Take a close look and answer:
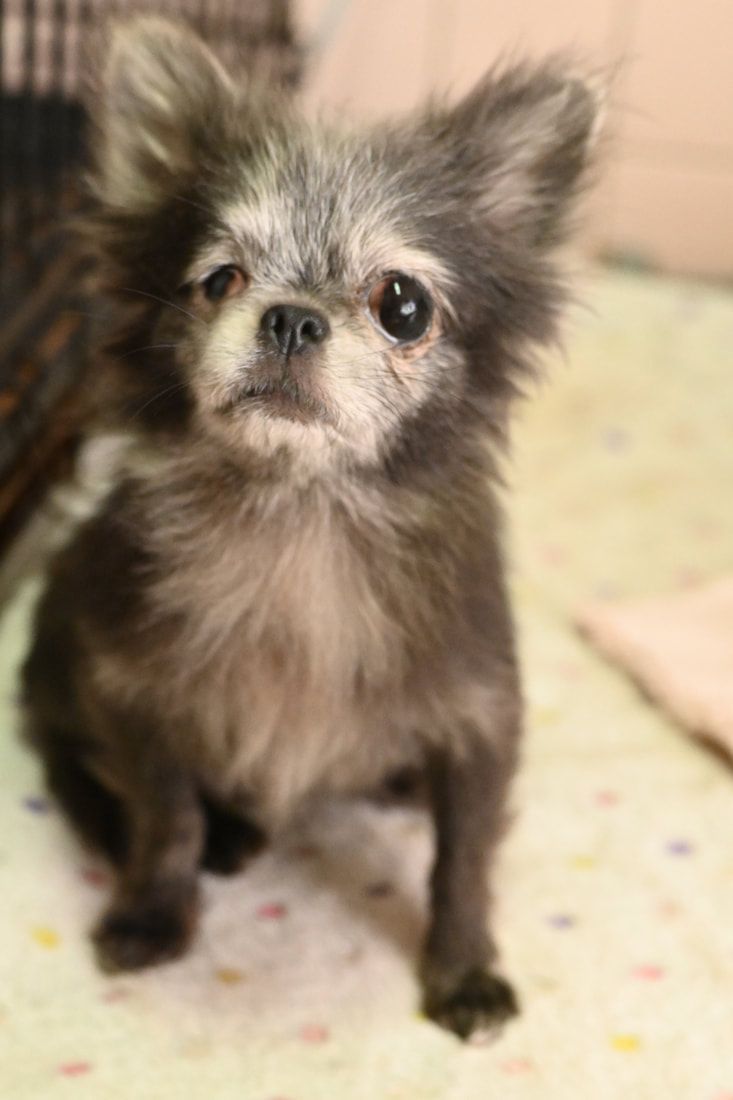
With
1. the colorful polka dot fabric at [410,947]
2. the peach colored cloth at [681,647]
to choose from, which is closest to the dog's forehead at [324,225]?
the colorful polka dot fabric at [410,947]

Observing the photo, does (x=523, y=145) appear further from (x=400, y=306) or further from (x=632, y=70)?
(x=632, y=70)

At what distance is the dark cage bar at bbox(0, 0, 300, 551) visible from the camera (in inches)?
89.4

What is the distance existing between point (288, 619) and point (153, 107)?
72 centimetres

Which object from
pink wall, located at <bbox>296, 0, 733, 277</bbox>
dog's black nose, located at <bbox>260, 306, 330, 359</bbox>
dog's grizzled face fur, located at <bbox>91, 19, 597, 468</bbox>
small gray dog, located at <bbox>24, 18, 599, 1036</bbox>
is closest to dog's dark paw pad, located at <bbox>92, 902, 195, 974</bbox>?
small gray dog, located at <bbox>24, 18, 599, 1036</bbox>

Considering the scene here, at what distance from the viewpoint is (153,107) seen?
166 cm

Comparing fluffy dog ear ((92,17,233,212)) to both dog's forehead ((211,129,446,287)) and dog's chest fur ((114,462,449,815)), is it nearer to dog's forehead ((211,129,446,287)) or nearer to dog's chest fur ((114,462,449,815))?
dog's forehead ((211,129,446,287))

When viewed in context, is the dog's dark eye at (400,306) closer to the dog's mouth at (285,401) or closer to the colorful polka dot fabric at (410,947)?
the dog's mouth at (285,401)

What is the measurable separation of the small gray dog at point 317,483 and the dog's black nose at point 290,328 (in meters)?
0.08

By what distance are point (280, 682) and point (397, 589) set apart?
0.19m

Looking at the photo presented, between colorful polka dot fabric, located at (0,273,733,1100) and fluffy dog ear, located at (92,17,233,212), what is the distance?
0.61 metres

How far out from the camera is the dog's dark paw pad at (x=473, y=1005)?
152 centimetres

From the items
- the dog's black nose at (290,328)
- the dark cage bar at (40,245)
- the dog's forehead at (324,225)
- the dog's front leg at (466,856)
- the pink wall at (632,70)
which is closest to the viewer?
the dog's black nose at (290,328)

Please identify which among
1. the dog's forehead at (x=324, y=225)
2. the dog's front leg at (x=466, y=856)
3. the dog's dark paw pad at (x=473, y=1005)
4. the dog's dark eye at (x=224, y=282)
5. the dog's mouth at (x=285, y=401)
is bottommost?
the dog's dark paw pad at (x=473, y=1005)

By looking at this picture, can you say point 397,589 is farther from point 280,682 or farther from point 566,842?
point 566,842
